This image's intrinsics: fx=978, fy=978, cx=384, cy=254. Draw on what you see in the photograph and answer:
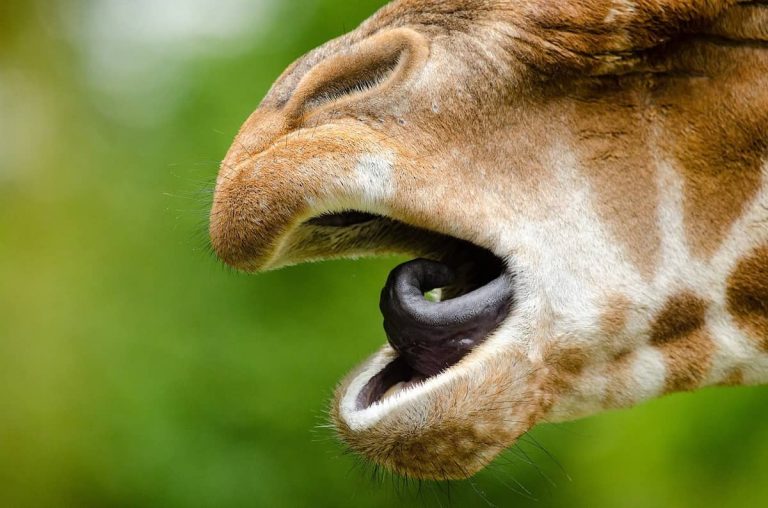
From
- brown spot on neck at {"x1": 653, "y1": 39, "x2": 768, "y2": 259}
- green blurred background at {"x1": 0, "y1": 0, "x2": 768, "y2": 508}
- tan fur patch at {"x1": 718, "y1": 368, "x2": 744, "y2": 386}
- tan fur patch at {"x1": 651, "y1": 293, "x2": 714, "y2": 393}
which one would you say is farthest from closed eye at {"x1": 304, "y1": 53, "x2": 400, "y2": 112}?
green blurred background at {"x1": 0, "y1": 0, "x2": 768, "y2": 508}

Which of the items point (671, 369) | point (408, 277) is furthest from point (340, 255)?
point (671, 369)

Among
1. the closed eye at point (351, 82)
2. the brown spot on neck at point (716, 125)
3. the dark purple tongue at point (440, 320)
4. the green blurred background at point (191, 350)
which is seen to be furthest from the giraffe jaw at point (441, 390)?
the green blurred background at point (191, 350)

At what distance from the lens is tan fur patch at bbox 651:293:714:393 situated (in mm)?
1535

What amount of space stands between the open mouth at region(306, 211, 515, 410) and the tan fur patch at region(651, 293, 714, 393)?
273mm

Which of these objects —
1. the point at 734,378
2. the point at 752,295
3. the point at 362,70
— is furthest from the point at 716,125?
the point at 362,70

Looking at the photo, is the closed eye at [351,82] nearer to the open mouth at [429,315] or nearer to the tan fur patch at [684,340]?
the open mouth at [429,315]

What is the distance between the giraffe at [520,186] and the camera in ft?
4.64

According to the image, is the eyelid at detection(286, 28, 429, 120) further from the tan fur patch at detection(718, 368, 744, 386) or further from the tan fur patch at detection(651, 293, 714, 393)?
the tan fur patch at detection(718, 368, 744, 386)

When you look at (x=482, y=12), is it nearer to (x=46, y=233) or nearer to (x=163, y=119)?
(x=163, y=119)

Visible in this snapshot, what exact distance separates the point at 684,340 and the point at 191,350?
4138 millimetres

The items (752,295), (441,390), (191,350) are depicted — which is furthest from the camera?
(191,350)

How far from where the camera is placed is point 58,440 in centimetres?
612

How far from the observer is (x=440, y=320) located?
1.43 m

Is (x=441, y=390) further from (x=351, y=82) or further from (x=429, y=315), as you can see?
(x=351, y=82)
